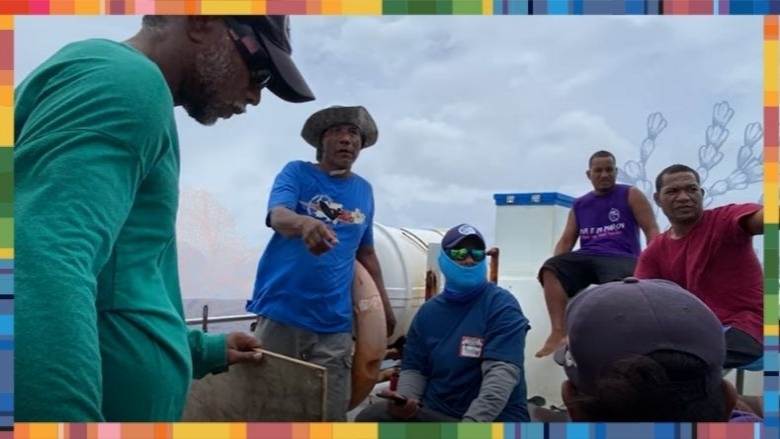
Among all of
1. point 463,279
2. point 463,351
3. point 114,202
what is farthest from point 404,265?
point 114,202

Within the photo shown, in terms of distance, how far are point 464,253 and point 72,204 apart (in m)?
1.04

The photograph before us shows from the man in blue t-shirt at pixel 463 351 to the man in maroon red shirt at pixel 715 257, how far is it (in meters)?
0.37

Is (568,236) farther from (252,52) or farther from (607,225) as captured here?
(252,52)

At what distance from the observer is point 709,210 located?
1.67 meters

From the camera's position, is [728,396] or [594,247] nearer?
[728,396]

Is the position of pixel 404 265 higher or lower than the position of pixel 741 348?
higher

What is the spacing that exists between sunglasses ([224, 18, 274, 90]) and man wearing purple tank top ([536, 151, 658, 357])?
757mm

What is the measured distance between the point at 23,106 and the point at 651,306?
1.16 m

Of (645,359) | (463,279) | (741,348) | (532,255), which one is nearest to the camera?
(645,359)

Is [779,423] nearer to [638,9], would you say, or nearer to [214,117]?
[638,9]

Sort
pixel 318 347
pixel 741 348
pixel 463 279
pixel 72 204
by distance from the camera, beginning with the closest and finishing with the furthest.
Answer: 1. pixel 72 204
2. pixel 741 348
3. pixel 318 347
4. pixel 463 279

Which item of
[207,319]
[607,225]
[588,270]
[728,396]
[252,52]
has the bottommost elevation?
[728,396]

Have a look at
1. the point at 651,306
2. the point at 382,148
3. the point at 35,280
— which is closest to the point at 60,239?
the point at 35,280

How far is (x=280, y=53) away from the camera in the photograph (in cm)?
149
